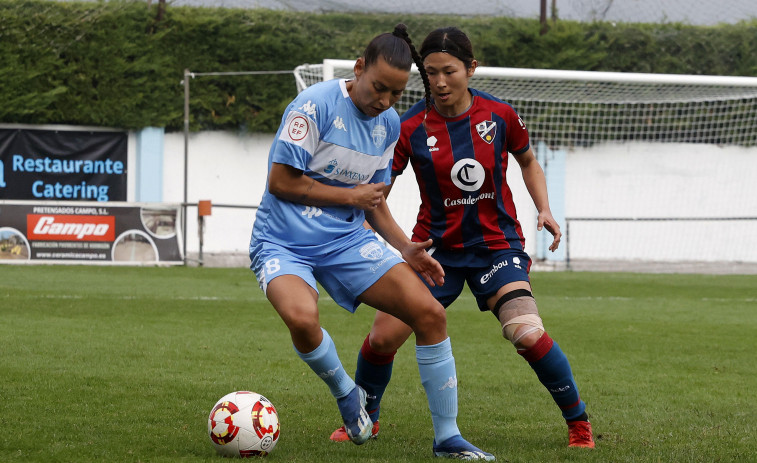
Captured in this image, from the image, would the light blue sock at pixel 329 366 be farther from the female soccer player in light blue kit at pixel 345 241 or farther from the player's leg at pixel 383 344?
the player's leg at pixel 383 344

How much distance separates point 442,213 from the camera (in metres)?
4.98

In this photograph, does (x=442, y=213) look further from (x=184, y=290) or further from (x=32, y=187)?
(x=32, y=187)

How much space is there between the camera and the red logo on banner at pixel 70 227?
57.1 ft

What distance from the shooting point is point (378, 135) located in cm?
443

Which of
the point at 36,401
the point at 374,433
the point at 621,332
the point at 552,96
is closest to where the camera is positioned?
the point at 374,433

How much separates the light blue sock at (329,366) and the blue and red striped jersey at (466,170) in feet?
3.09

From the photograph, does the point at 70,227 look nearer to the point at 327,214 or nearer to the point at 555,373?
the point at 327,214

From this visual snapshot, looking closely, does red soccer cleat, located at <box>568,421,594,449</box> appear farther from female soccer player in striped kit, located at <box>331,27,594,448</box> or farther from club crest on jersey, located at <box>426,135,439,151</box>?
club crest on jersey, located at <box>426,135,439,151</box>

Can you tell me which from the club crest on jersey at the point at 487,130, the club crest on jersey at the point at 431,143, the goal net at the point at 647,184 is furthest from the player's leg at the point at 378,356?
the goal net at the point at 647,184

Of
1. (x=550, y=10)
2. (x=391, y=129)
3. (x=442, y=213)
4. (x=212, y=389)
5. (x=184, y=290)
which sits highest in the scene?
(x=550, y=10)

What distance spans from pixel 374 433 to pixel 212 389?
5.01 feet

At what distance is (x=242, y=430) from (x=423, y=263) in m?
1.08

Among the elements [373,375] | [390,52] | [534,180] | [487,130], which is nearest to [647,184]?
[534,180]

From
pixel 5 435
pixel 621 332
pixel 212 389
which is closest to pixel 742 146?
pixel 621 332
